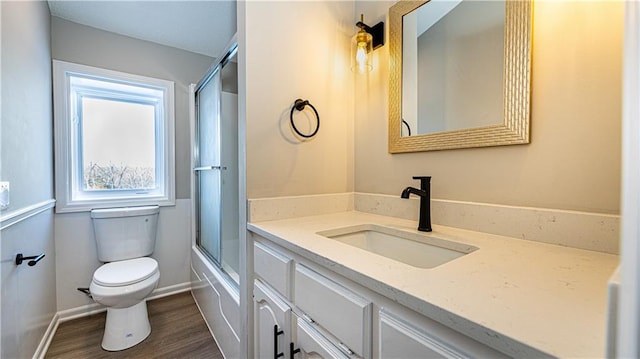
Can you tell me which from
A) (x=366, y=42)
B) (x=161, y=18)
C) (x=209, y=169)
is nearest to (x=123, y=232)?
(x=209, y=169)

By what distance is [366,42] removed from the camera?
1.30 meters

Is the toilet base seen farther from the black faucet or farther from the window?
the black faucet

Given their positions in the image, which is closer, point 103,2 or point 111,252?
point 103,2

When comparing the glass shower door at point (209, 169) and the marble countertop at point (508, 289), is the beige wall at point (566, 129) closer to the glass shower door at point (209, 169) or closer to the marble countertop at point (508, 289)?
the marble countertop at point (508, 289)

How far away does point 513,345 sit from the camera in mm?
360

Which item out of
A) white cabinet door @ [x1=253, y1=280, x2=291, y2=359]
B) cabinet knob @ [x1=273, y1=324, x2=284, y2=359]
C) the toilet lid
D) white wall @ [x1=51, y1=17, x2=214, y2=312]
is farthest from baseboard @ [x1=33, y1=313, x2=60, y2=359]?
cabinet knob @ [x1=273, y1=324, x2=284, y2=359]

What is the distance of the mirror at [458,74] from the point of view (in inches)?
34.5

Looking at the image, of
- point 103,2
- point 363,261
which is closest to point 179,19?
point 103,2

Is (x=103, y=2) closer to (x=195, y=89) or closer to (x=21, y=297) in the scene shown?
(x=195, y=89)

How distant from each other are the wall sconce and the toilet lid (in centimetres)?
184

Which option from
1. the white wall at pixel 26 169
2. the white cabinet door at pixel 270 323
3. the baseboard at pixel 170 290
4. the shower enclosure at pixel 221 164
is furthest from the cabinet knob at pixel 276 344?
the baseboard at pixel 170 290

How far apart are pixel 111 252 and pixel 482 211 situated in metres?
2.39

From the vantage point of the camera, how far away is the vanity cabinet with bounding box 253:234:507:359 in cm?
47

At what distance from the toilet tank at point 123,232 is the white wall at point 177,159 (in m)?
0.14
